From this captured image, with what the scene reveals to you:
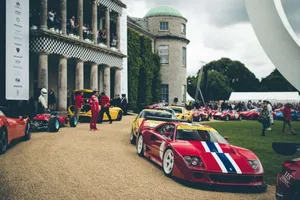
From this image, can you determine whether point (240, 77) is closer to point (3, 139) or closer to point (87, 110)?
point (87, 110)

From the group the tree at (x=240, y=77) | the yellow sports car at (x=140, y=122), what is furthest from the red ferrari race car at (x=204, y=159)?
the tree at (x=240, y=77)

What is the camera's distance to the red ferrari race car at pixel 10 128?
9095mm

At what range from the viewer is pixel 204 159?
280 inches

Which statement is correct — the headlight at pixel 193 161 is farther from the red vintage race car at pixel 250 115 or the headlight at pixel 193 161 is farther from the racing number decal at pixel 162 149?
the red vintage race car at pixel 250 115

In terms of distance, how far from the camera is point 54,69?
87.5ft

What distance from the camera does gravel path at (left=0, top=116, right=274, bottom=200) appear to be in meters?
6.05

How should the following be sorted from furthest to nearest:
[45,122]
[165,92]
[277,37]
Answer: [165,92] < [45,122] < [277,37]

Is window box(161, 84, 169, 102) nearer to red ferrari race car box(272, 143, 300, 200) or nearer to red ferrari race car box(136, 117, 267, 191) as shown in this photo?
red ferrari race car box(136, 117, 267, 191)

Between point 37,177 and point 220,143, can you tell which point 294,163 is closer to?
point 220,143

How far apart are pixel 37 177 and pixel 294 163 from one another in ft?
15.5

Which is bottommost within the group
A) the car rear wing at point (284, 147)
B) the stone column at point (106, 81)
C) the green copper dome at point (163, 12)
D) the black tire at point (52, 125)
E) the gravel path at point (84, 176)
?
the gravel path at point (84, 176)

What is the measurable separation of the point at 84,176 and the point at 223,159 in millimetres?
2866

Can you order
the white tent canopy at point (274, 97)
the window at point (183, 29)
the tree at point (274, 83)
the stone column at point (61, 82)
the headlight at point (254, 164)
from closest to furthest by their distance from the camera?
A: 1. the headlight at point (254, 164)
2. the stone column at point (61, 82)
3. the window at point (183, 29)
4. the white tent canopy at point (274, 97)
5. the tree at point (274, 83)

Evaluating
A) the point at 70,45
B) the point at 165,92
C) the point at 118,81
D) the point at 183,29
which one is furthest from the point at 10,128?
the point at 183,29
